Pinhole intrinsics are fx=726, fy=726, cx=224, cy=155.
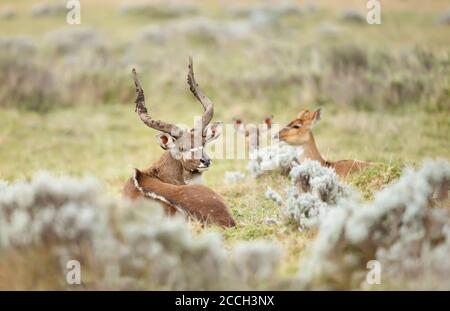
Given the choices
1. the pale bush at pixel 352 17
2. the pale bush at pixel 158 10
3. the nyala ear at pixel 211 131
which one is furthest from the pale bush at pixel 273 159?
the pale bush at pixel 158 10

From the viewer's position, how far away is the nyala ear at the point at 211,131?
9.33m

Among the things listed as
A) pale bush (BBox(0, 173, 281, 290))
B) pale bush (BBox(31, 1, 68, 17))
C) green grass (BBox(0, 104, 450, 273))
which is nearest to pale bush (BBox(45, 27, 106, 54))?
pale bush (BBox(31, 1, 68, 17))

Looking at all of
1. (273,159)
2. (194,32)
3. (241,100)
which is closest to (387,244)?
(273,159)

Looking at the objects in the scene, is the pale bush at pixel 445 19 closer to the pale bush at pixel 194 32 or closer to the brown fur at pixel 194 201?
the pale bush at pixel 194 32

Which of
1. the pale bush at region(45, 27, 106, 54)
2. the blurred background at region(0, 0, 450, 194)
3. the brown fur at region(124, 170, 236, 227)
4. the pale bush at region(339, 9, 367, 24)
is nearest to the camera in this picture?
the brown fur at region(124, 170, 236, 227)

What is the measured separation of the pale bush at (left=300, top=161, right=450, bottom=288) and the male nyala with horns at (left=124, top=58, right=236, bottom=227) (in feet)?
6.19

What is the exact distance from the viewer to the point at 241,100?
19.8m

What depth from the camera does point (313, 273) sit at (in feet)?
19.6

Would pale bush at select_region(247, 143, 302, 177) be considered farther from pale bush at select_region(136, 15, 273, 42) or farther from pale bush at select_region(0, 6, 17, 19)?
pale bush at select_region(0, 6, 17, 19)

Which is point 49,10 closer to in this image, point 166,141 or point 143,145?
point 143,145

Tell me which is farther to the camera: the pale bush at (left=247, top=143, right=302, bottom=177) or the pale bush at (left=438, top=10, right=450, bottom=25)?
the pale bush at (left=438, top=10, right=450, bottom=25)

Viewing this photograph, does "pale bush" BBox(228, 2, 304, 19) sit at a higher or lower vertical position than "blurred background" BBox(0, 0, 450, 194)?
higher

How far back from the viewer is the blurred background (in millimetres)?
15414
